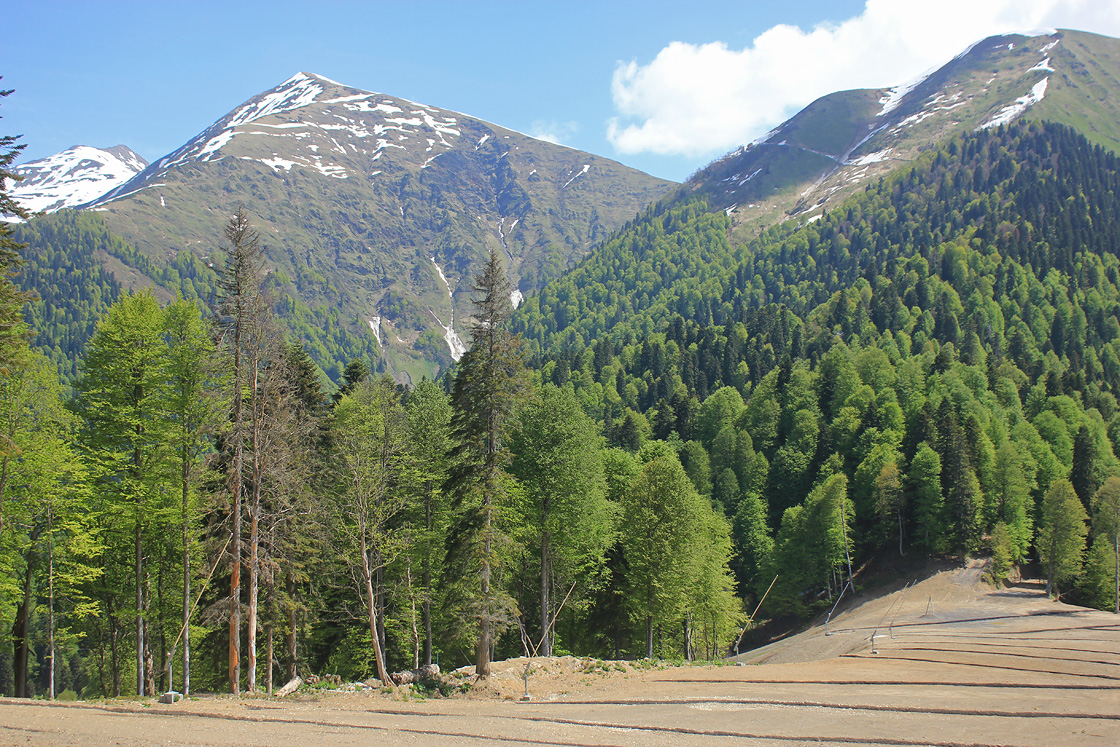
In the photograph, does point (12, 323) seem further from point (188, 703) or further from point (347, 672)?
point (347, 672)

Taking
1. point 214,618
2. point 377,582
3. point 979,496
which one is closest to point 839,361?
point 979,496

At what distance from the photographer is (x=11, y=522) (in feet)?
78.1

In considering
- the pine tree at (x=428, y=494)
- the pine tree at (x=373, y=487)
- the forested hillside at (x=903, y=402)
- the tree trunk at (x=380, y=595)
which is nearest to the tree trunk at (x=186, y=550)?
the pine tree at (x=373, y=487)

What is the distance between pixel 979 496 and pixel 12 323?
71.2m

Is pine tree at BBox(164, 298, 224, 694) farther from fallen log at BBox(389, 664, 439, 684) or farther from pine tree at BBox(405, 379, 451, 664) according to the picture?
pine tree at BBox(405, 379, 451, 664)

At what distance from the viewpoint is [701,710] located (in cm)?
2083

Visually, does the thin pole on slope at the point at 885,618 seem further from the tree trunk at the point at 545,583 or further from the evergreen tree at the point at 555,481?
the tree trunk at the point at 545,583

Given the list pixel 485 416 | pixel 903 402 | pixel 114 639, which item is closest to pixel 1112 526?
pixel 903 402

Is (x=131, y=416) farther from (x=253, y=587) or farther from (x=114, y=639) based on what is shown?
(x=114, y=639)

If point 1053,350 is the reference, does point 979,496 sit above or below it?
below

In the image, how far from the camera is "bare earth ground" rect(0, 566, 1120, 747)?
16.7 metres

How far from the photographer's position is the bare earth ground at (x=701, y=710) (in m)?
16.7

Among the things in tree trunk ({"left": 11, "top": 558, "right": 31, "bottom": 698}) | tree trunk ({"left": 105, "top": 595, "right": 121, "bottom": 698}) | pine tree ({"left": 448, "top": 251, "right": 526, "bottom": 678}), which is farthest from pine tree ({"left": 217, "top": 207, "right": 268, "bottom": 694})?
tree trunk ({"left": 105, "top": 595, "right": 121, "bottom": 698})

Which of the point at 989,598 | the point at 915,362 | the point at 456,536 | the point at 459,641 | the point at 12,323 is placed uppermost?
the point at 915,362
